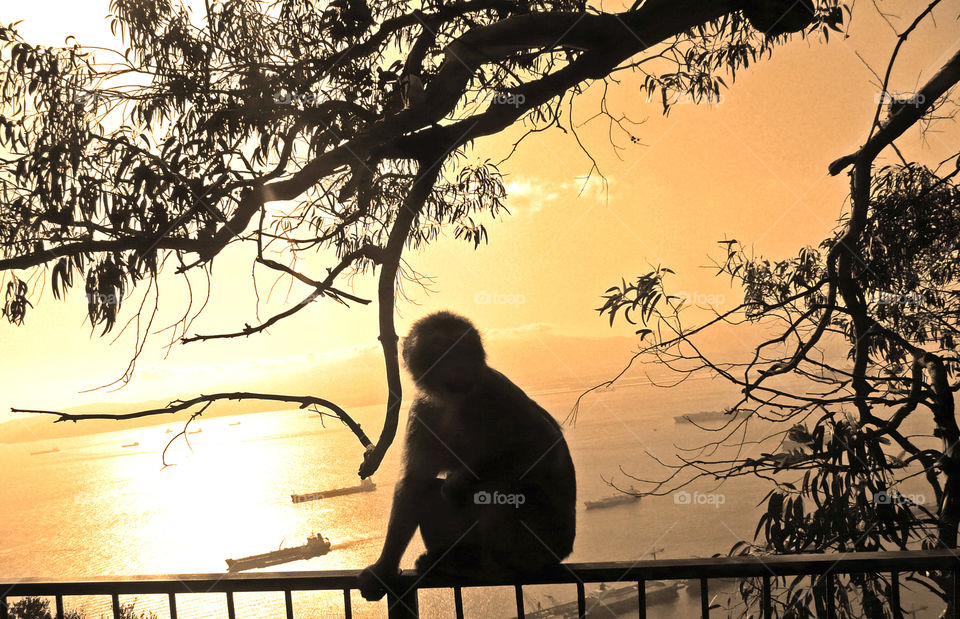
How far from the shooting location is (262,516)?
43.3m

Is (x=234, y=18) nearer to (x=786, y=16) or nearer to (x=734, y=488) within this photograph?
(x=786, y=16)

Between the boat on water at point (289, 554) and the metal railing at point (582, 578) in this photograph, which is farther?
the boat on water at point (289, 554)

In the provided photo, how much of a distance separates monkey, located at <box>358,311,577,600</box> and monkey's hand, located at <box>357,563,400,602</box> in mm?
→ 19

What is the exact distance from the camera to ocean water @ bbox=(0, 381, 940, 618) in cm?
3212

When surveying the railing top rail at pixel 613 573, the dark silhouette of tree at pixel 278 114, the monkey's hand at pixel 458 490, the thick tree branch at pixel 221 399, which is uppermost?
the dark silhouette of tree at pixel 278 114

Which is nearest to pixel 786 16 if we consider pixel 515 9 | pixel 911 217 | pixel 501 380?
pixel 515 9

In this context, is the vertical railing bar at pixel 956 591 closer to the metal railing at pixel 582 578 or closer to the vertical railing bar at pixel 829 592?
the metal railing at pixel 582 578

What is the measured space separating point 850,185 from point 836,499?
1.58 metres

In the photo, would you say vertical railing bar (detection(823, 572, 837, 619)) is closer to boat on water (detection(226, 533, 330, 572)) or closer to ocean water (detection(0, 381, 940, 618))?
boat on water (detection(226, 533, 330, 572))

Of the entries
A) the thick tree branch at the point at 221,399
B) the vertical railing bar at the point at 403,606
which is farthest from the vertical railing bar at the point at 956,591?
the thick tree branch at the point at 221,399

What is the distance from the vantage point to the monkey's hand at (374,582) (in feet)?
5.34

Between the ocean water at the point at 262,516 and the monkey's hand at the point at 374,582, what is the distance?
1090 inches

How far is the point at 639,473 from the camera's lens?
41.5 meters

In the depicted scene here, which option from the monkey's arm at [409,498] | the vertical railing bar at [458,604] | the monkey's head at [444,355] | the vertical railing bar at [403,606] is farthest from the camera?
the monkey's head at [444,355]
